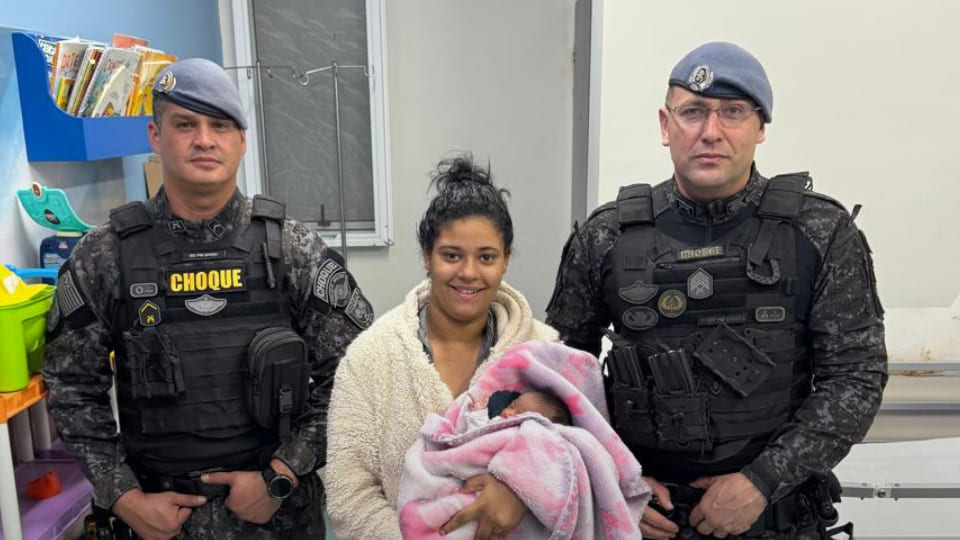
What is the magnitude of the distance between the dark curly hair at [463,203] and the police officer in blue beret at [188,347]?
37 centimetres

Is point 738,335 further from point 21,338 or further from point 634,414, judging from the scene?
point 21,338

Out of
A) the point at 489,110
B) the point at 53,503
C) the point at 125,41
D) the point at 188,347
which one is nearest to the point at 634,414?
the point at 188,347

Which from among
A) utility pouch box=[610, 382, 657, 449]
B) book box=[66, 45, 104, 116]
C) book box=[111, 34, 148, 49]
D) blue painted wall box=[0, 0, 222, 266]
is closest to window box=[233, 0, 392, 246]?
blue painted wall box=[0, 0, 222, 266]

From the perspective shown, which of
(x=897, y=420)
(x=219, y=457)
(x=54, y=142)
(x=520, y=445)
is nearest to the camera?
(x=520, y=445)

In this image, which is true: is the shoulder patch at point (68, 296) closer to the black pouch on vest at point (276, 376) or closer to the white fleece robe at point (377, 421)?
the black pouch on vest at point (276, 376)

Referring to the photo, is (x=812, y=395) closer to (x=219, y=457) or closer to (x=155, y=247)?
(x=219, y=457)

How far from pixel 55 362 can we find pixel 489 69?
2191 mm

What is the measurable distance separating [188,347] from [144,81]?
1021 mm

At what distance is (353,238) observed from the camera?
124 inches

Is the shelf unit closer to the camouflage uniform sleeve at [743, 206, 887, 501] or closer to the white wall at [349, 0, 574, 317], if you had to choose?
the camouflage uniform sleeve at [743, 206, 887, 501]

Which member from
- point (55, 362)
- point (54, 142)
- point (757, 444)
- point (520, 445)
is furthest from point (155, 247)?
point (757, 444)

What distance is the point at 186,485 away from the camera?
135cm

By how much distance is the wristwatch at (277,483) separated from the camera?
134 centimetres

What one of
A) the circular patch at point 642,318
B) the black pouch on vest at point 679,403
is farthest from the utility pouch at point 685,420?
the circular patch at point 642,318
